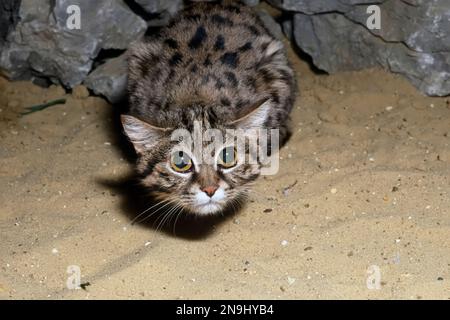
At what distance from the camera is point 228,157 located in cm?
469

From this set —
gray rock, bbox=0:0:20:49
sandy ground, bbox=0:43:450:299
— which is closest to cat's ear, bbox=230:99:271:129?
sandy ground, bbox=0:43:450:299

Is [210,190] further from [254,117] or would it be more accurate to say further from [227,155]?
[254,117]

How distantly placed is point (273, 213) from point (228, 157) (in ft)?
3.00

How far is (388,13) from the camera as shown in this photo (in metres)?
6.52

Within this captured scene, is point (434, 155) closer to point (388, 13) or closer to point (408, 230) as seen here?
point (408, 230)

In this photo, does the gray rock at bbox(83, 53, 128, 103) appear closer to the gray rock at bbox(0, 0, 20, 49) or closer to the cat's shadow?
the gray rock at bbox(0, 0, 20, 49)

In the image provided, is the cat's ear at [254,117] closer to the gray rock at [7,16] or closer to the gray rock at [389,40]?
the gray rock at [389,40]

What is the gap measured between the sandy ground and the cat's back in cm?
79

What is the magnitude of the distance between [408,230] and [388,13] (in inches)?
96.1

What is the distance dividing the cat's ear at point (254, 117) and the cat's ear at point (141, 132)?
0.53m

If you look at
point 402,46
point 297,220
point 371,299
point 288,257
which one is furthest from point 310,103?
point 371,299

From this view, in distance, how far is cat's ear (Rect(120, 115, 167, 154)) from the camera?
180 inches

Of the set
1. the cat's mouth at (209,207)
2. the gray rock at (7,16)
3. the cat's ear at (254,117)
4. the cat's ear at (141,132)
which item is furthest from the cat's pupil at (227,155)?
the gray rock at (7,16)

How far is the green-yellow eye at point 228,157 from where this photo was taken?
4664 millimetres
